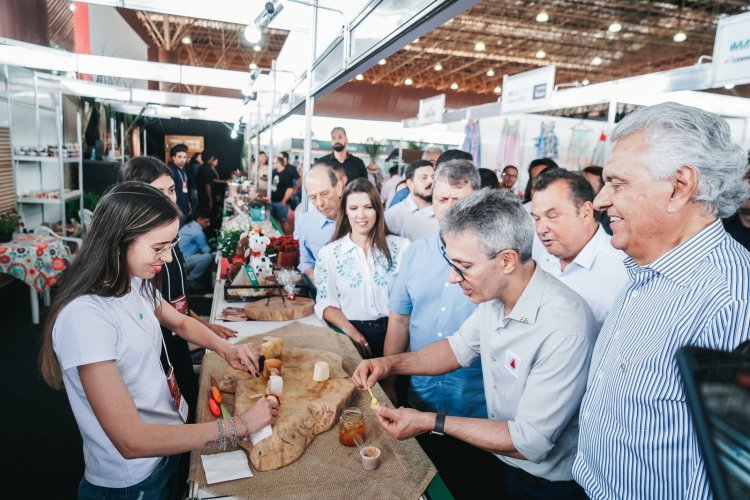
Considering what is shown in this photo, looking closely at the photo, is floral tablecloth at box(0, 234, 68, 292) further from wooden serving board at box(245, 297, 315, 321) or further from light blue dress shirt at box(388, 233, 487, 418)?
light blue dress shirt at box(388, 233, 487, 418)

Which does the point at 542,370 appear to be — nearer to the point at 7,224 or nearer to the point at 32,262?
the point at 32,262

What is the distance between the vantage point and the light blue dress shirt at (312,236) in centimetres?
397

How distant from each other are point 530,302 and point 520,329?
0.33ft

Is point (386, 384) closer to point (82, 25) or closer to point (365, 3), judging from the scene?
Answer: point (365, 3)

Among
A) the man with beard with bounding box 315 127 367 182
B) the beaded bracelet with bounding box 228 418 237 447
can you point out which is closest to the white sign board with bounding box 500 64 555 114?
the man with beard with bounding box 315 127 367 182

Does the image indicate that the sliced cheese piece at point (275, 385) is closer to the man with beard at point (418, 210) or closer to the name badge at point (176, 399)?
the name badge at point (176, 399)

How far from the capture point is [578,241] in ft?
8.03

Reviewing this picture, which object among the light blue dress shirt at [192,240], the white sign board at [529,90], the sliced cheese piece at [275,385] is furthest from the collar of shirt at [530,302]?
the white sign board at [529,90]

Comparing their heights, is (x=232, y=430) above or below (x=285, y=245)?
below

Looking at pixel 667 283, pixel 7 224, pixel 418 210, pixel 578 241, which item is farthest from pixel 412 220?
pixel 7 224

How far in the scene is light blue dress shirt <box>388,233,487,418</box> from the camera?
2.38m

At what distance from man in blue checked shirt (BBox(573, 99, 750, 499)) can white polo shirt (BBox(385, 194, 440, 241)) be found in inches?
111

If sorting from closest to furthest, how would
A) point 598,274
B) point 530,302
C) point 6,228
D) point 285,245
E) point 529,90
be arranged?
1. point 530,302
2. point 598,274
3. point 285,245
4. point 6,228
5. point 529,90

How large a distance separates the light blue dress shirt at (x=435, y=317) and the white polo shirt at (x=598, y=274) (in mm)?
537
